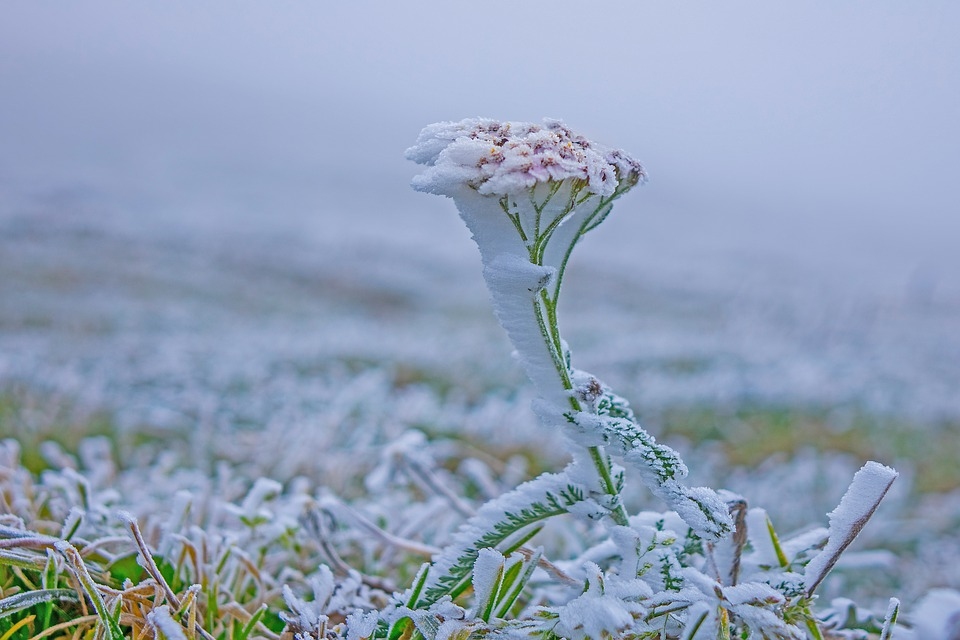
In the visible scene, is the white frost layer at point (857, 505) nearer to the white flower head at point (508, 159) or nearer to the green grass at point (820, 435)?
the white flower head at point (508, 159)

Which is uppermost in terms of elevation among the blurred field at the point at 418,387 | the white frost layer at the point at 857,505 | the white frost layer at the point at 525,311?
the white frost layer at the point at 525,311

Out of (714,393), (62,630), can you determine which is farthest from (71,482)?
(714,393)

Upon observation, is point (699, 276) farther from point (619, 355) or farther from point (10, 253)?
point (10, 253)

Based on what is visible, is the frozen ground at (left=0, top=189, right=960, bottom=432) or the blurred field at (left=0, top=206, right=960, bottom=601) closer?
the blurred field at (left=0, top=206, right=960, bottom=601)

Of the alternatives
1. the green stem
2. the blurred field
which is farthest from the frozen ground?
the green stem

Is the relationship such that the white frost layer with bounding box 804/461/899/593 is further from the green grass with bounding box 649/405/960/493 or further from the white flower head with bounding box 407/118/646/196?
the green grass with bounding box 649/405/960/493

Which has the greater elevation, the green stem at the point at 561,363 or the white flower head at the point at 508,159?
the white flower head at the point at 508,159

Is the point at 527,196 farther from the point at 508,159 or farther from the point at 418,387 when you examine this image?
the point at 418,387

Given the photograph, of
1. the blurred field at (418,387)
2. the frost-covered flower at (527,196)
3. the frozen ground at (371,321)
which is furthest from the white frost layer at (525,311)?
the frozen ground at (371,321)
